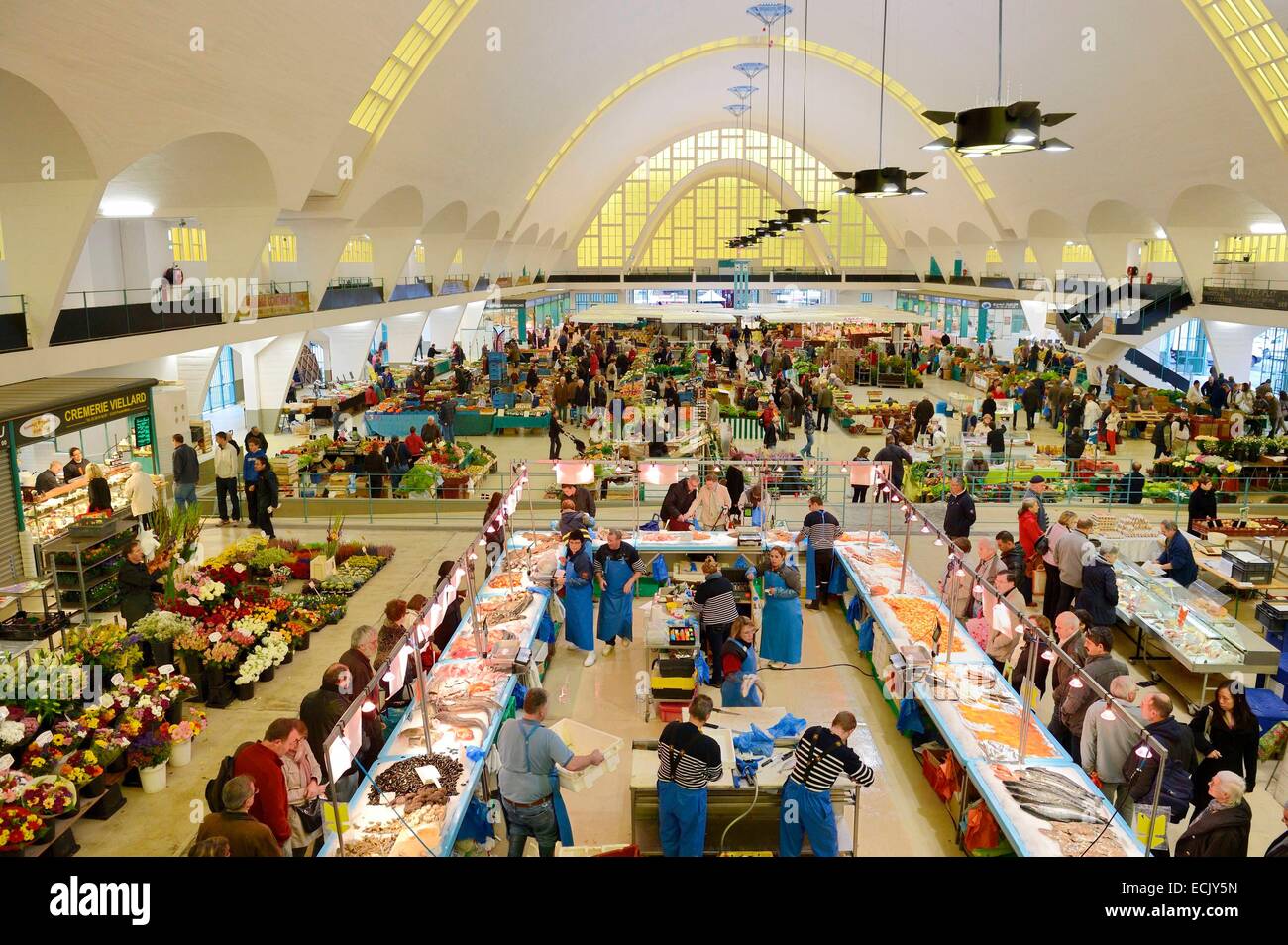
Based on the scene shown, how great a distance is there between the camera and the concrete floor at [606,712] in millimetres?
6137

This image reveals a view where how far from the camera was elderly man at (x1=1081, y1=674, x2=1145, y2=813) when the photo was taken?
5.63m

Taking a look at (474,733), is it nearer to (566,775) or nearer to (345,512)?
(566,775)

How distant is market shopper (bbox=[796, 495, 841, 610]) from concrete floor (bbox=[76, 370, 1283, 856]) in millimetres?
315

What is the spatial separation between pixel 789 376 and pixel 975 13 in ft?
34.3

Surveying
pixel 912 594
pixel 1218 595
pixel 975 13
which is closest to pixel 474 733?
pixel 912 594

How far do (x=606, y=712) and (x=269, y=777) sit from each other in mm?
3235

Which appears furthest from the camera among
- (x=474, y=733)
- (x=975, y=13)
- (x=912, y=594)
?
(x=975, y=13)

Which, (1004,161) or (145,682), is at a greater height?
(1004,161)

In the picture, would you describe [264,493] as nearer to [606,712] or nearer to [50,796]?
[606,712]

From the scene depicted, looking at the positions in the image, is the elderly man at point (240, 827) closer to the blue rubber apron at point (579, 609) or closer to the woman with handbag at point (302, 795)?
the woman with handbag at point (302, 795)

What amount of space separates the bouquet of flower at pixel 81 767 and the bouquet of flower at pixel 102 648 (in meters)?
0.91

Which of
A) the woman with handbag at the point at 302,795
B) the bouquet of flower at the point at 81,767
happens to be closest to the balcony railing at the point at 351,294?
the bouquet of flower at the point at 81,767

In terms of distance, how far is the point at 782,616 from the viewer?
8531 millimetres

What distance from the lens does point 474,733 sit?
6.21 m
